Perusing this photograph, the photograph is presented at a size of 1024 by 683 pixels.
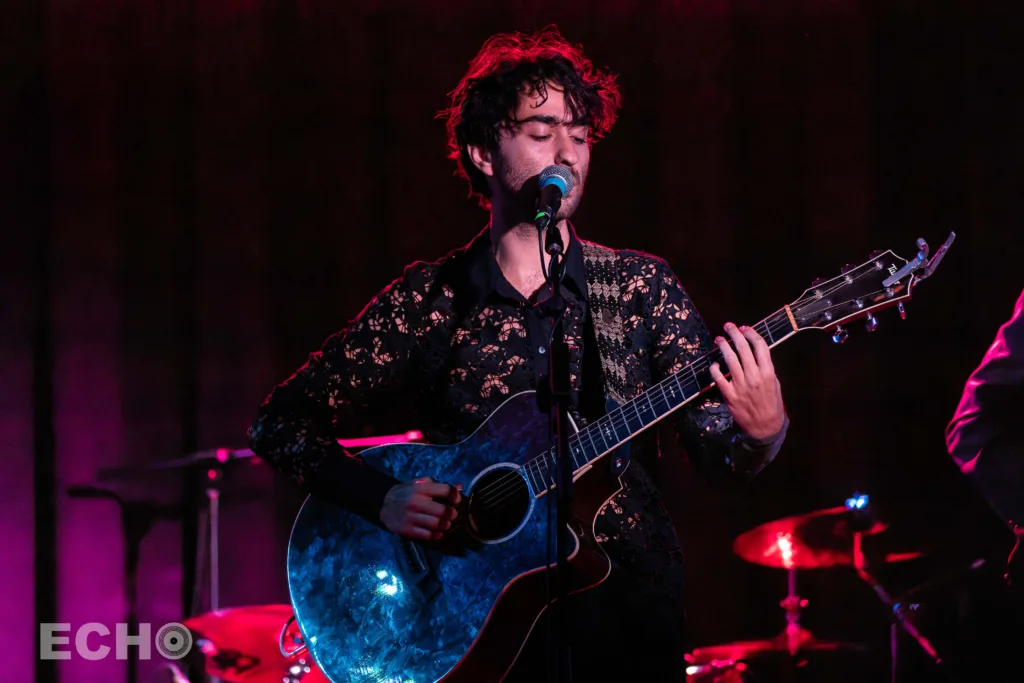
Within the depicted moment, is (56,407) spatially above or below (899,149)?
below

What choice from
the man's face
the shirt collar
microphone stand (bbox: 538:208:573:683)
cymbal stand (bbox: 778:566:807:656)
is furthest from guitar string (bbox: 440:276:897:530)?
cymbal stand (bbox: 778:566:807:656)

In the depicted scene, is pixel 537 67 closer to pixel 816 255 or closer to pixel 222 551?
pixel 816 255

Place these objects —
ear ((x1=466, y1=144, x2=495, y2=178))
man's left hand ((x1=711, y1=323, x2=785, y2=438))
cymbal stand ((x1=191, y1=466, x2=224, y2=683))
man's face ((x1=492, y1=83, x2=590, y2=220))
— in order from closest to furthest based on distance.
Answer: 1. man's left hand ((x1=711, y1=323, x2=785, y2=438))
2. man's face ((x1=492, y1=83, x2=590, y2=220))
3. ear ((x1=466, y1=144, x2=495, y2=178))
4. cymbal stand ((x1=191, y1=466, x2=224, y2=683))

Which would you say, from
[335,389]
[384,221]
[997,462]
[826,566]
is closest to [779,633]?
[826,566]

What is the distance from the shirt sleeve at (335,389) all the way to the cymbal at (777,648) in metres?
1.65

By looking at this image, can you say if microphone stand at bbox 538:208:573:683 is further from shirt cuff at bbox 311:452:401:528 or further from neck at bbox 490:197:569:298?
shirt cuff at bbox 311:452:401:528

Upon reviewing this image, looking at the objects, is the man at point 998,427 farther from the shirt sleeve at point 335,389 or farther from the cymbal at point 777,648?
the shirt sleeve at point 335,389

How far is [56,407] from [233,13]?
1863mm

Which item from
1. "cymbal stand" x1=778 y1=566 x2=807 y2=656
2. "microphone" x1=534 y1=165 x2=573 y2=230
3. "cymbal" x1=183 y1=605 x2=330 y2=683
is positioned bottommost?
"cymbal stand" x1=778 y1=566 x2=807 y2=656

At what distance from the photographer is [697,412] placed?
92.7 inches

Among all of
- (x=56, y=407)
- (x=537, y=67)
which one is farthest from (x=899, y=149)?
(x=56, y=407)

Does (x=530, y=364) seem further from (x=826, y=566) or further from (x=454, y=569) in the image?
(x=826, y=566)

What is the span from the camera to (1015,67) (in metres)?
3.71

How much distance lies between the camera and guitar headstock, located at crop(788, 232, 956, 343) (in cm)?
220
